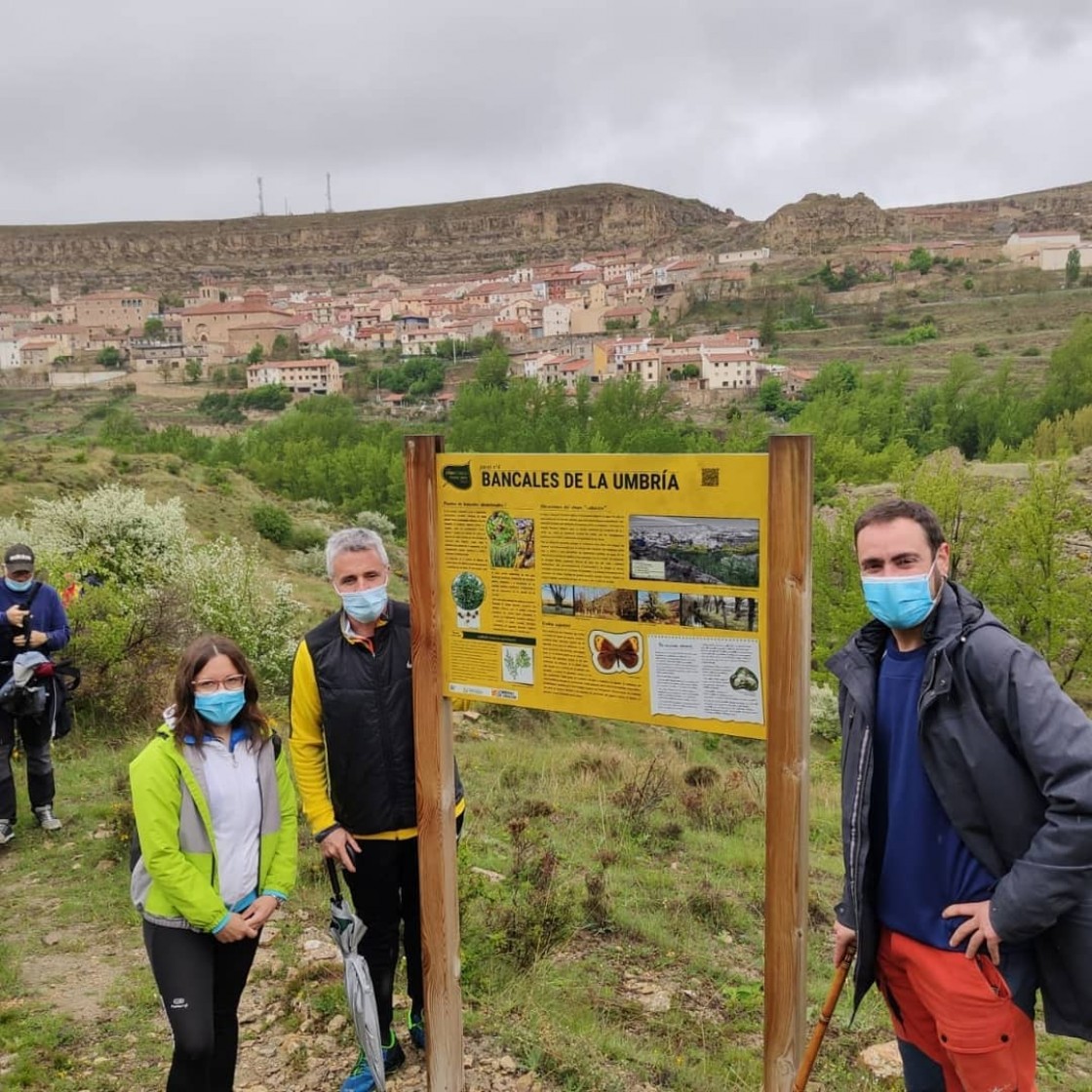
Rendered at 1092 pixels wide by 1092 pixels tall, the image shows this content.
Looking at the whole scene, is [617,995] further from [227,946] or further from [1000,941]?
[1000,941]

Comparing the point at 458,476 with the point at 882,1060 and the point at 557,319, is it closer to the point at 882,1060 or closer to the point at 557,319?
the point at 882,1060

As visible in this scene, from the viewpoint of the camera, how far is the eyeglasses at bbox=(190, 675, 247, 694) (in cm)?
245

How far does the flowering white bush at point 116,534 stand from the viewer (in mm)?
10844

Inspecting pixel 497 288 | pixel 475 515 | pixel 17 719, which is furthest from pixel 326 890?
pixel 497 288

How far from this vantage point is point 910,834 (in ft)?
6.62

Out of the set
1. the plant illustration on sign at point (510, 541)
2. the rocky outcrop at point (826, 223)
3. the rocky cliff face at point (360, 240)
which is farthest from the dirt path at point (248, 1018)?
the rocky cliff face at point (360, 240)

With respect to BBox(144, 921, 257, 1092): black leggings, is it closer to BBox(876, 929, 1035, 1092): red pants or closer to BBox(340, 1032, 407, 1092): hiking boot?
BBox(340, 1032, 407, 1092): hiking boot

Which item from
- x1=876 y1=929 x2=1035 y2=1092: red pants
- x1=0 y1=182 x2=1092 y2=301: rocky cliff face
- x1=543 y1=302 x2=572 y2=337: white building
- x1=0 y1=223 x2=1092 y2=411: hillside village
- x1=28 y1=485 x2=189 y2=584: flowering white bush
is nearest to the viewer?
x1=876 y1=929 x2=1035 y2=1092: red pants

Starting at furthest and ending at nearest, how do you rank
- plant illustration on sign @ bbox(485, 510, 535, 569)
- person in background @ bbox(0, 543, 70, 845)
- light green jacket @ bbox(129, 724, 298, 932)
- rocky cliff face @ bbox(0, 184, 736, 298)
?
rocky cliff face @ bbox(0, 184, 736, 298) → person in background @ bbox(0, 543, 70, 845) → plant illustration on sign @ bbox(485, 510, 535, 569) → light green jacket @ bbox(129, 724, 298, 932)

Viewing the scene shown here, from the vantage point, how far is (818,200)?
122125mm

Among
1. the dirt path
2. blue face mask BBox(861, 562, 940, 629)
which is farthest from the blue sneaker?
blue face mask BBox(861, 562, 940, 629)

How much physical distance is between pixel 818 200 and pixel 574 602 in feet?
441

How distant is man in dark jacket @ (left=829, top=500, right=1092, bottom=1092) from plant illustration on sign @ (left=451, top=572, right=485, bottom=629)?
1.05m

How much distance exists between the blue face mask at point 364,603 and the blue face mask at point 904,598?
1.41 m
